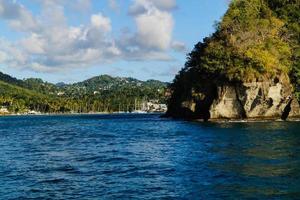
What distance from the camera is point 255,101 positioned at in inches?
4333

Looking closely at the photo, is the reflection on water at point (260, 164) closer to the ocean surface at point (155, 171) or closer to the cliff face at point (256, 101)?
the ocean surface at point (155, 171)

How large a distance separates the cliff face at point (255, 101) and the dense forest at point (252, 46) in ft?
5.49

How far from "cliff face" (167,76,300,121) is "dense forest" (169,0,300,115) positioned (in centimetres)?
167

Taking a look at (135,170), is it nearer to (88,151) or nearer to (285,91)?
(88,151)

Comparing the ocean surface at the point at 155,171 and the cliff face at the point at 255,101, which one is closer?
the ocean surface at the point at 155,171

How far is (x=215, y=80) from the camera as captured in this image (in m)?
117

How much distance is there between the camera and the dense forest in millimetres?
110000

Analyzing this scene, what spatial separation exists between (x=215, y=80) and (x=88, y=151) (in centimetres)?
6902

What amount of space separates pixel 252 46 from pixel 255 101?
12.5 metres

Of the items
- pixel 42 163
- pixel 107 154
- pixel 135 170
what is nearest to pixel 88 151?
pixel 107 154

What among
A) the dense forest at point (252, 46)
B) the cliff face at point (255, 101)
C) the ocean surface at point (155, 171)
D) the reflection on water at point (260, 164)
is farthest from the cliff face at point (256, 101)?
the ocean surface at point (155, 171)

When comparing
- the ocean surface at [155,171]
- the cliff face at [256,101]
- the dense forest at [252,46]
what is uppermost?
the dense forest at [252,46]

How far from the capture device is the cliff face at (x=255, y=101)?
110 meters

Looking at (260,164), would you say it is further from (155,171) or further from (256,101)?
(256,101)
